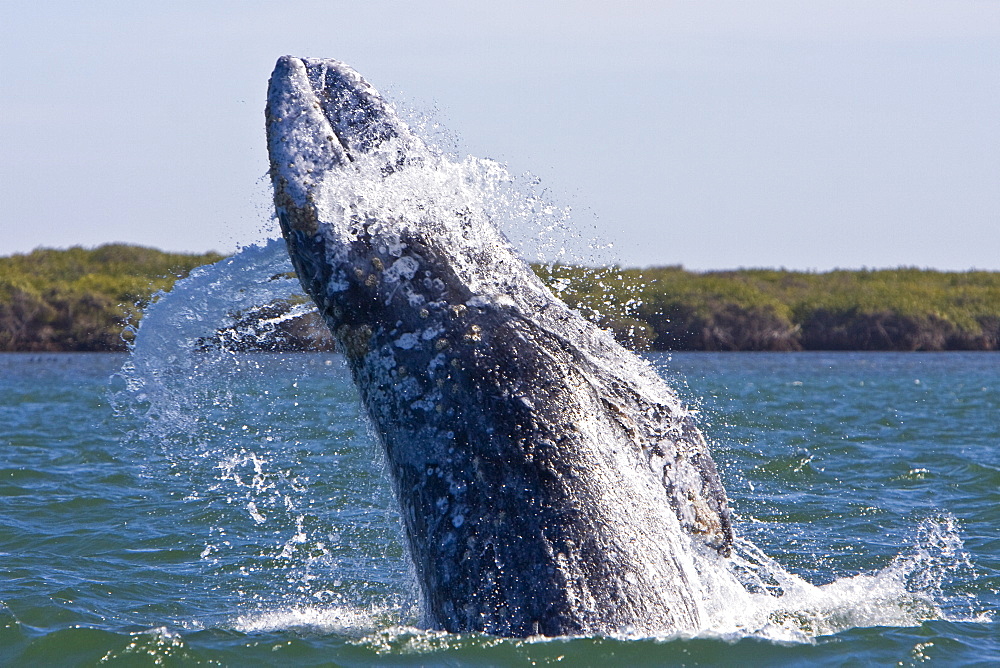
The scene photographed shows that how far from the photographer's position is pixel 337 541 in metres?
7.96

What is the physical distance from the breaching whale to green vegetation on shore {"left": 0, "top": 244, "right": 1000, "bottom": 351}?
95.9 feet

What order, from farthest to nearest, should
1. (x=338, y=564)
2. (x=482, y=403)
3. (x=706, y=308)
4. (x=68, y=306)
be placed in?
(x=706, y=308)
(x=68, y=306)
(x=338, y=564)
(x=482, y=403)

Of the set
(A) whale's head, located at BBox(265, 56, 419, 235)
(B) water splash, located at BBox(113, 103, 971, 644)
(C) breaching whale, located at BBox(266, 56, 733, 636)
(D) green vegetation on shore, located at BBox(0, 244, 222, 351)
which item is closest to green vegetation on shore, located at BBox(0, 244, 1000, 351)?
(D) green vegetation on shore, located at BBox(0, 244, 222, 351)

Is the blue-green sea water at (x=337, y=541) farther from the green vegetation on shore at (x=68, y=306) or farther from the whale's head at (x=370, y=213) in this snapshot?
the green vegetation on shore at (x=68, y=306)

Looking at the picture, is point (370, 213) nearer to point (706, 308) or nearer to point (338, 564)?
point (338, 564)

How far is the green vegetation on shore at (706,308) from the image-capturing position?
37000 millimetres

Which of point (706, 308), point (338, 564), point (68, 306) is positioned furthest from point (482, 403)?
point (706, 308)

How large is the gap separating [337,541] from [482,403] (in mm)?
3726

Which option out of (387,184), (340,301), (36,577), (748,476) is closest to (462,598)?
(340,301)

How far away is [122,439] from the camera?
13.6 metres

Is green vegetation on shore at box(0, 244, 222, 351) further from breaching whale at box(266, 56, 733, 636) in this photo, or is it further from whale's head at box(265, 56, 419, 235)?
breaching whale at box(266, 56, 733, 636)

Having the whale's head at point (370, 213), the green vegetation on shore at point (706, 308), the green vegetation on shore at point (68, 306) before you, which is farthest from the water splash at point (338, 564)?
the green vegetation on shore at point (706, 308)

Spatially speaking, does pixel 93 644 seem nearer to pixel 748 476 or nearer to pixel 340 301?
pixel 340 301

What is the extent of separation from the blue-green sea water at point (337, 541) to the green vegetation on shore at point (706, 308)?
68.7ft
